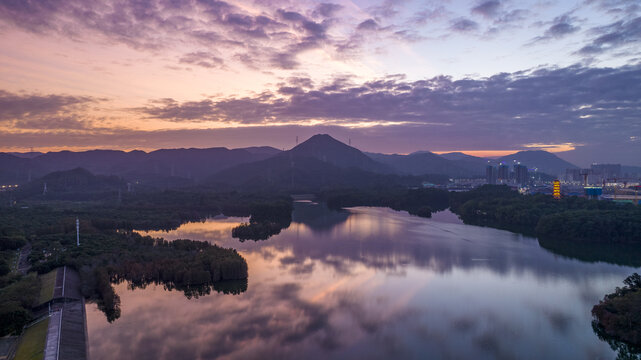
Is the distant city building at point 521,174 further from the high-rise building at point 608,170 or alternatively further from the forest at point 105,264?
the forest at point 105,264

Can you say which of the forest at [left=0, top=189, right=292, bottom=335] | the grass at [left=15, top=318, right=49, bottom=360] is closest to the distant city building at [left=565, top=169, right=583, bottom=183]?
the forest at [left=0, top=189, right=292, bottom=335]

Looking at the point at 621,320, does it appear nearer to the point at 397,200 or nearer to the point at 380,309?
the point at 380,309

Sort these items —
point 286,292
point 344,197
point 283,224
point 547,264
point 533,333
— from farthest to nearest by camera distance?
point 344,197
point 283,224
point 547,264
point 286,292
point 533,333

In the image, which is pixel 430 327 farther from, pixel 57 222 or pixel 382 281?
pixel 57 222

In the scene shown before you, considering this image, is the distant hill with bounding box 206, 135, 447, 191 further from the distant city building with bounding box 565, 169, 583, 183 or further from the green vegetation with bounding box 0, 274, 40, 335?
the green vegetation with bounding box 0, 274, 40, 335

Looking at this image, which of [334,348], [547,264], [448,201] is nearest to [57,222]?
[334,348]

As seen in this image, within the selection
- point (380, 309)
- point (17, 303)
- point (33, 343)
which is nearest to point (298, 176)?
point (380, 309)
